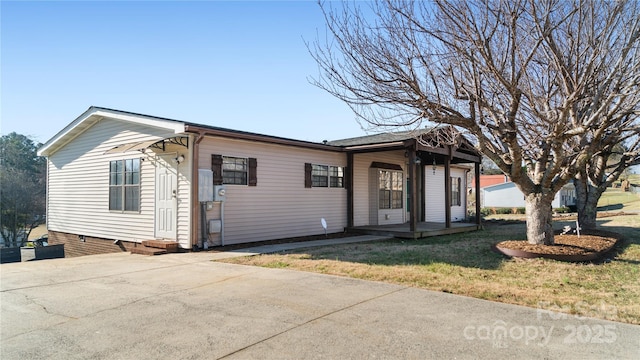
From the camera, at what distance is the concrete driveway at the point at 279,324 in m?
3.66

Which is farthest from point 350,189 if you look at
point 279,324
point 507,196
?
point 507,196

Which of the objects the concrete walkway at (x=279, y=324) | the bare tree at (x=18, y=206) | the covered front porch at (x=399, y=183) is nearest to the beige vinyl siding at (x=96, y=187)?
the concrete walkway at (x=279, y=324)

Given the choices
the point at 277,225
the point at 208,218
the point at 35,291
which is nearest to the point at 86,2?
the point at 208,218

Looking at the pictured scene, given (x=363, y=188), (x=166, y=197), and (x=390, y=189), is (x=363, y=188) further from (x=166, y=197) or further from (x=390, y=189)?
(x=166, y=197)

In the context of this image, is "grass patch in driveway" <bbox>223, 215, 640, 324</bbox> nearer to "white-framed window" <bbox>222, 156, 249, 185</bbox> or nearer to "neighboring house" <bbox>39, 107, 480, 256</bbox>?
"neighboring house" <bbox>39, 107, 480, 256</bbox>

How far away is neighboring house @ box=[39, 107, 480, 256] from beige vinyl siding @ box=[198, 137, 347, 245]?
0.03m

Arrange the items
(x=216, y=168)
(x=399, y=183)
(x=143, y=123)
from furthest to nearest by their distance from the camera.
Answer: (x=399, y=183) < (x=143, y=123) < (x=216, y=168)

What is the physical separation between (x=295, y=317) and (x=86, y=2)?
8321mm

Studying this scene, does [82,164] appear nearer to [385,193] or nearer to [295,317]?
[385,193]

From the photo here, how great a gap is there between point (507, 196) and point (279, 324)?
118ft

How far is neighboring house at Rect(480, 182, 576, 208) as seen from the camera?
3531cm

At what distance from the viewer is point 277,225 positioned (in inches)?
467

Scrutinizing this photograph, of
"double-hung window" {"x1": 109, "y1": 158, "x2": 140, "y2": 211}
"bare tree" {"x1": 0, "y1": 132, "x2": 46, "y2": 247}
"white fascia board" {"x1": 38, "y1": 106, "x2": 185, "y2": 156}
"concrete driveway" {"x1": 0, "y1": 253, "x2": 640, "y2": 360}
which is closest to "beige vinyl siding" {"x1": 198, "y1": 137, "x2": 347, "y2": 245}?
"white fascia board" {"x1": 38, "y1": 106, "x2": 185, "y2": 156}

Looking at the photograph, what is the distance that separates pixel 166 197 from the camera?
1061 cm
